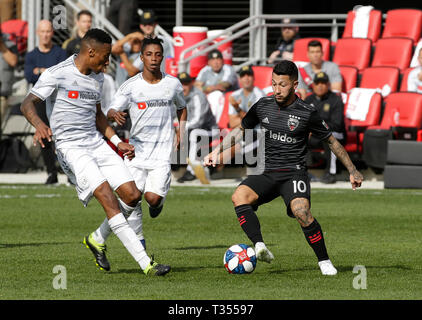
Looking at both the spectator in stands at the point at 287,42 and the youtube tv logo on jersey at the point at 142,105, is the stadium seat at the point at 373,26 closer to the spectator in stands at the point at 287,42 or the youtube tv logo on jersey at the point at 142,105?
the spectator in stands at the point at 287,42

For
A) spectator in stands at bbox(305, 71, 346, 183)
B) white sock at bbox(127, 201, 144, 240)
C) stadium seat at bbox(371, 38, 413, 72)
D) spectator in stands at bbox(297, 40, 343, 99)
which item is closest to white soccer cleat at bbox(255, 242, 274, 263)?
white sock at bbox(127, 201, 144, 240)

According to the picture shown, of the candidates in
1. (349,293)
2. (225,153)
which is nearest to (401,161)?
(225,153)

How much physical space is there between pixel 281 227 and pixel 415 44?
857cm

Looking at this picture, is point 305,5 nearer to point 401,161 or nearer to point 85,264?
point 401,161

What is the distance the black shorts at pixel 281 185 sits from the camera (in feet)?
31.1

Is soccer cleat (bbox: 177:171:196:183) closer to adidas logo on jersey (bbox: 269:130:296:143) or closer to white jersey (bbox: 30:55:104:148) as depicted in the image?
white jersey (bbox: 30:55:104:148)

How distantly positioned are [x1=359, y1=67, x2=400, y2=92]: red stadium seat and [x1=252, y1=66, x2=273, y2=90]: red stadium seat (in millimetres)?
1868

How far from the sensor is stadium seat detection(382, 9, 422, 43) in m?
20.9

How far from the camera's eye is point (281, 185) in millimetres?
9609

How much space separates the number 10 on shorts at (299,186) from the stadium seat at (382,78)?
35.4 feet

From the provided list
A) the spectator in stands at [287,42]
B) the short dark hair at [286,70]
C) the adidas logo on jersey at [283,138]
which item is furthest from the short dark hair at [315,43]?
the short dark hair at [286,70]

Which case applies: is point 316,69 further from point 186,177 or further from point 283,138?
point 283,138

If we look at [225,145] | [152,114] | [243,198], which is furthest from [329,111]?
[243,198]

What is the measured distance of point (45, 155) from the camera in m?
18.2
